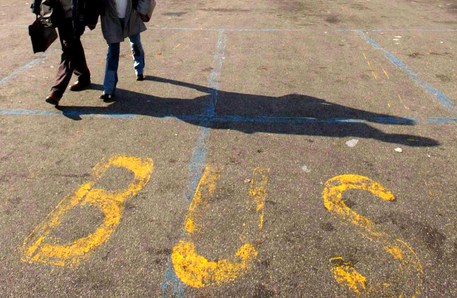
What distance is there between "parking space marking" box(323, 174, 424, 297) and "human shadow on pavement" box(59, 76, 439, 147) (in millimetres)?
955

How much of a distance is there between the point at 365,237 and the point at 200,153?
188 centimetres

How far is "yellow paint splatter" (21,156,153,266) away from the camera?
106 inches

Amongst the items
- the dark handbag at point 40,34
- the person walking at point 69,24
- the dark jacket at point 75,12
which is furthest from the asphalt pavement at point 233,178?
the dark jacket at point 75,12

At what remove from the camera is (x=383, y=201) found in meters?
3.23

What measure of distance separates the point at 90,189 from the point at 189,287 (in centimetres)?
148

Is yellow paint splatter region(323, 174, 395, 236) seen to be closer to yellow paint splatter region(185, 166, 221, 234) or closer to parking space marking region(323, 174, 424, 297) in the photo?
parking space marking region(323, 174, 424, 297)

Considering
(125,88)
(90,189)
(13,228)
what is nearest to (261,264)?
(90,189)

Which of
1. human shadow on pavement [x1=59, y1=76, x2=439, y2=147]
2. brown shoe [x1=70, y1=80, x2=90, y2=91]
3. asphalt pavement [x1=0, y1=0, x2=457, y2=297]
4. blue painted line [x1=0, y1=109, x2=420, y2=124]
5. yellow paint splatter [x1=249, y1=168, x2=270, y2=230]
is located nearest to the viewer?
asphalt pavement [x1=0, y1=0, x2=457, y2=297]

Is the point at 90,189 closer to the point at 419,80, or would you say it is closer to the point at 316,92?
the point at 316,92

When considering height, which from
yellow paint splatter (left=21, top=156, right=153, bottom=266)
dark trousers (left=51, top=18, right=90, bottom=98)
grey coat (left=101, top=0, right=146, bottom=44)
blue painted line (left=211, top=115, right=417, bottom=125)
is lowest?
yellow paint splatter (left=21, top=156, right=153, bottom=266)

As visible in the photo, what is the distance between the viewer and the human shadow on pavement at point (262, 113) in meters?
4.37

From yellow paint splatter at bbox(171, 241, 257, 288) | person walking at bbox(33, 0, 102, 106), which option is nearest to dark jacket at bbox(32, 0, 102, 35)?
person walking at bbox(33, 0, 102, 106)

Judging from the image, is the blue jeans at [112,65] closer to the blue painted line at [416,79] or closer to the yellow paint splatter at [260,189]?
the yellow paint splatter at [260,189]

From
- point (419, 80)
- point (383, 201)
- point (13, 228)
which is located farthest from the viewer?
point (419, 80)
